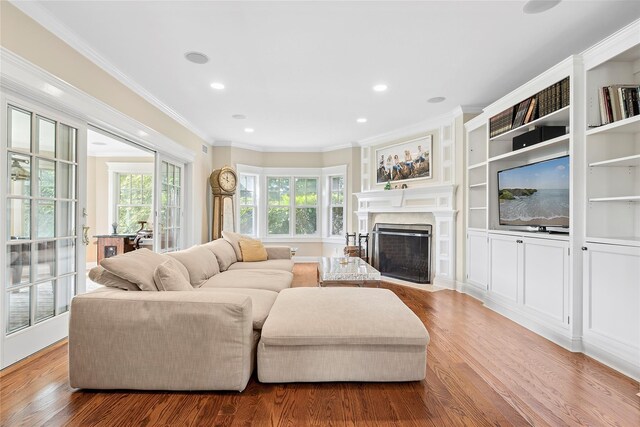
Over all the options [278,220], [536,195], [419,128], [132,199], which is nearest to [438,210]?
[419,128]

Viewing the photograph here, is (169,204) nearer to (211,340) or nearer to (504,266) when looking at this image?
(211,340)

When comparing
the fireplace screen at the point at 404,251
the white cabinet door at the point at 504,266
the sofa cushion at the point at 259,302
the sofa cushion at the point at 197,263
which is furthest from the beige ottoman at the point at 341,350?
the fireplace screen at the point at 404,251

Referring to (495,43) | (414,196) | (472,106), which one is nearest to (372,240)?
(414,196)

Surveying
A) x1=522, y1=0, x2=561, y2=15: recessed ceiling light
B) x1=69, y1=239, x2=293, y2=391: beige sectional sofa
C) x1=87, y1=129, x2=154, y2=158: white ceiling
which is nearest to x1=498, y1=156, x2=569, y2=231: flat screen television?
x1=522, y1=0, x2=561, y2=15: recessed ceiling light

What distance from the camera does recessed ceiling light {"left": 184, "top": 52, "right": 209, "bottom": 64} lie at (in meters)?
2.88

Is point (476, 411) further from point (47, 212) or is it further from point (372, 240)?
point (372, 240)

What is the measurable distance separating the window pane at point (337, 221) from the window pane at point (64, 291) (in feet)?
15.5

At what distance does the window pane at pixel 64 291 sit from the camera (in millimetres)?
2650

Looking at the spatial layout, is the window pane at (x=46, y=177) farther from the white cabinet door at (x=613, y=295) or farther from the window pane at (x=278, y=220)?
the window pane at (x=278, y=220)

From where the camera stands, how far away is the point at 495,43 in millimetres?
2699

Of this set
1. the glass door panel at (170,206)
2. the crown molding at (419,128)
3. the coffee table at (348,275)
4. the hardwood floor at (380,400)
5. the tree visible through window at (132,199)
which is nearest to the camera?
the hardwood floor at (380,400)

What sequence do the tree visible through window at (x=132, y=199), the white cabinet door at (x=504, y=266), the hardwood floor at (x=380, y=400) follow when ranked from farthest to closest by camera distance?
1. the tree visible through window at (x=132, y=199)
2. the white cabinet door at (x=504, y=266)
3. the hardwood floor at (x=380, y=400)

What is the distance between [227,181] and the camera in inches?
232

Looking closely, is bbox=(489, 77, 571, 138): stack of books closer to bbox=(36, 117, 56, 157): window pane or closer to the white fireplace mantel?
the white fireplace mantel
